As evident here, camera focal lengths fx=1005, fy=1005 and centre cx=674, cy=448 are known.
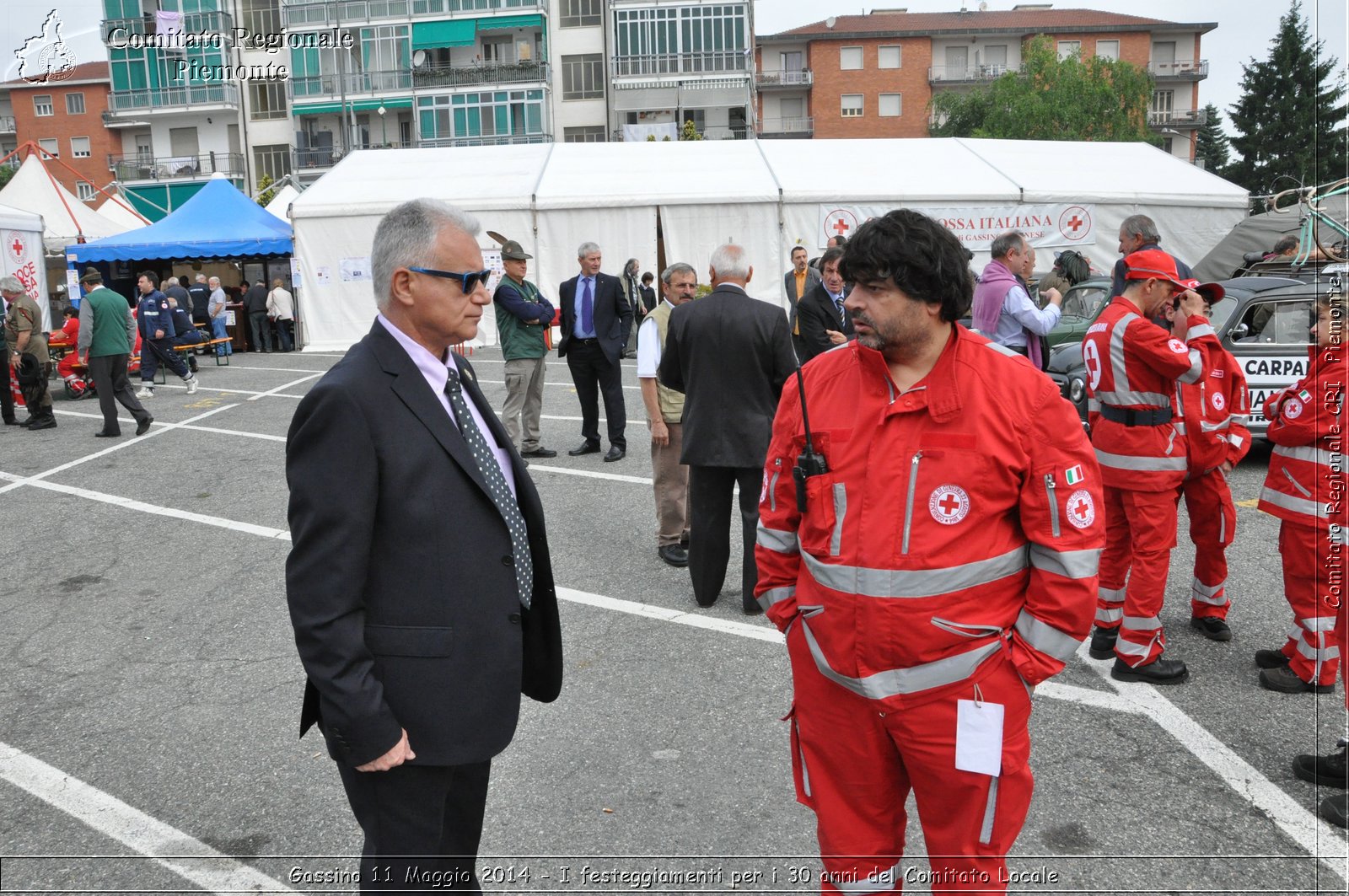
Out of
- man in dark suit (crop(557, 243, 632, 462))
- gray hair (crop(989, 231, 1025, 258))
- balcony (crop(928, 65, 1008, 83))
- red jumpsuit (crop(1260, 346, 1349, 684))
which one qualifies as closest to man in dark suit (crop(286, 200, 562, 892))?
red jumpsuit (crop(1260, 346, 1349, 684))

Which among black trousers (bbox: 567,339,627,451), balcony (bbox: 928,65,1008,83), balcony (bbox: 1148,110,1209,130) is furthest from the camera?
balcony (bbox: 1148,110,1209,130)

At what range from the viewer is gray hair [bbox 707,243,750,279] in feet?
18.2

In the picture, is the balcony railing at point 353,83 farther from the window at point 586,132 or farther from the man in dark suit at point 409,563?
the man in dark suit at point 409,563

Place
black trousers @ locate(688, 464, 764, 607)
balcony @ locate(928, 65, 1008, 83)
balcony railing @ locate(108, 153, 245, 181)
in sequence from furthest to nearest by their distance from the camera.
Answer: balcony @ locate(928, 65, 1008, 83)
balcony railing @ locate(108, 153, 245, 181)
black trousers @ locate(688, 464, 764, 607)

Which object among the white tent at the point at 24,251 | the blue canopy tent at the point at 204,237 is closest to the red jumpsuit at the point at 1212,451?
the white tent at the point at 24,251

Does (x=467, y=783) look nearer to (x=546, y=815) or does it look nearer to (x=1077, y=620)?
(x=546, y=815)

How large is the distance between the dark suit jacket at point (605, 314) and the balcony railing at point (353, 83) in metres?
47.2

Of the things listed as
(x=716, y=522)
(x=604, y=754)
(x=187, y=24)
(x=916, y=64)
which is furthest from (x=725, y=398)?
(x=916, y=64)

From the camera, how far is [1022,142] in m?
23.3

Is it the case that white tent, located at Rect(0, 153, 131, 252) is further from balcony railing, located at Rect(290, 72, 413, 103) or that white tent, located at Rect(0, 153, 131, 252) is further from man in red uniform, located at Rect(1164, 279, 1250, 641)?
balcony railing, located at Rect(290, 72, 413, 103)

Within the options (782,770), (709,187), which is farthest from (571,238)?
(782,770)

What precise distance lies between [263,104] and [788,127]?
34.9 metres

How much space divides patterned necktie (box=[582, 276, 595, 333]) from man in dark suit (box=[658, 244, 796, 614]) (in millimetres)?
4274

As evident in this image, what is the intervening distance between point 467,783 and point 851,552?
107 cm
